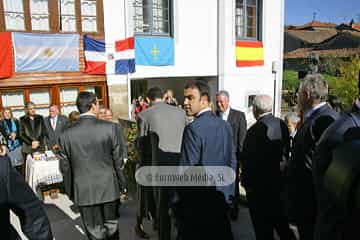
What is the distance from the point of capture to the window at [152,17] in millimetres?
9594

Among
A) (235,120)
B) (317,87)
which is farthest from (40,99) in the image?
(317,87)

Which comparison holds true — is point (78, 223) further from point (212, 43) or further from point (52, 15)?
point (212, 43)

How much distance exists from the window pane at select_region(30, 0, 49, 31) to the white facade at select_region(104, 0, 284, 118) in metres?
1.57

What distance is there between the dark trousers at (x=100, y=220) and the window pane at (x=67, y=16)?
6.22m

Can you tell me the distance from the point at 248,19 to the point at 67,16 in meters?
7.12

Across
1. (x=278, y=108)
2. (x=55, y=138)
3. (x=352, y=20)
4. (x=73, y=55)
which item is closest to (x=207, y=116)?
(x=55, y=138)

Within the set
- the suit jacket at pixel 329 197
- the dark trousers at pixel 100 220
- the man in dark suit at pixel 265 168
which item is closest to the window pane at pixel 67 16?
the dark trousers at pixel 100 220

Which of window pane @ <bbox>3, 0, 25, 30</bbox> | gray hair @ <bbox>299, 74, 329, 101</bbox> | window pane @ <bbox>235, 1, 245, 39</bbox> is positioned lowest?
gray hair @ <bbox>299, 74, 329, 101</bbox>

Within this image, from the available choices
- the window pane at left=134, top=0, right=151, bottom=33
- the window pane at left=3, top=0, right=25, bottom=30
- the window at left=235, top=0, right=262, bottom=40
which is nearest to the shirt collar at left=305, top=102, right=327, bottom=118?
the window pane at left=3, top=0, right=25, bottom=30

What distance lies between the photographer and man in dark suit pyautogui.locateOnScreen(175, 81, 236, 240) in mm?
2695

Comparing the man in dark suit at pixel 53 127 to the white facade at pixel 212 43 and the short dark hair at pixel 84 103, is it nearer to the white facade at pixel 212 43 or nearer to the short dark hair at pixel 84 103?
the short dark hair at pixel 84 103

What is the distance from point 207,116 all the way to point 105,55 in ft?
21.5

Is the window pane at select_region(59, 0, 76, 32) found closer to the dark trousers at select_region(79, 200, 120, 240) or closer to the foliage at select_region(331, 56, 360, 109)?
the dark trousers at select_region(79, 200, 120, 240)

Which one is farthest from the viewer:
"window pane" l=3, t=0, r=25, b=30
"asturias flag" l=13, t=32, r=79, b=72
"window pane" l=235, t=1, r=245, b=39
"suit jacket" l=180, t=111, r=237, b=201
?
"window pane" l=235, t=1, r=245, b=39
